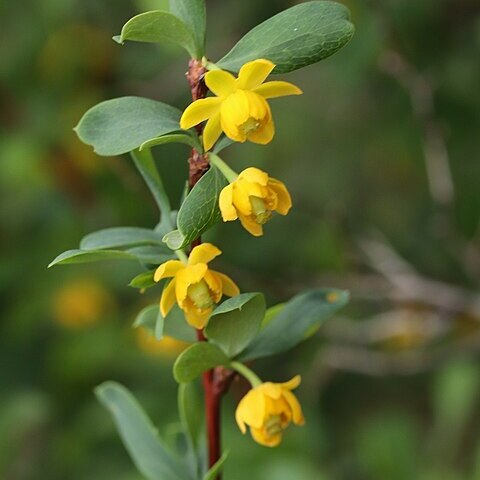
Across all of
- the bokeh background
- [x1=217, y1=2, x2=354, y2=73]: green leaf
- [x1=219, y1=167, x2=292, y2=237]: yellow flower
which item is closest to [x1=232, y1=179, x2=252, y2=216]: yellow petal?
[x1=219, y1=167, x2=292, y2=237]: yellow flower

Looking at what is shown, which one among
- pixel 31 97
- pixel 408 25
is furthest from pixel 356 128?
pixel 31 97

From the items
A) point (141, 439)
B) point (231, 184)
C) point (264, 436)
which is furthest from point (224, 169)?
point (141, 439)

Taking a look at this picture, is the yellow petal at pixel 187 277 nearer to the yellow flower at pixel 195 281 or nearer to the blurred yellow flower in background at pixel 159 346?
the yellow flower at pixel 195 281

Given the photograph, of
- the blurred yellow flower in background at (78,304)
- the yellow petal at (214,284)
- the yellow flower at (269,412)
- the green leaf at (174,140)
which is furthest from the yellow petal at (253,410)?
the blurred yellow flower in background at (78,304)

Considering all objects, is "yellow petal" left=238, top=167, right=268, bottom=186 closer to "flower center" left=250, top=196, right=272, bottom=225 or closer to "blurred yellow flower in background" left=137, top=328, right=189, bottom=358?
"flower center" left=250, top=196, right=272, bottom=225

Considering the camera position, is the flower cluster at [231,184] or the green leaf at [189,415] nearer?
the flower cluster at [231,184]

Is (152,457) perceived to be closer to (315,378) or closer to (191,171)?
(191,171)
